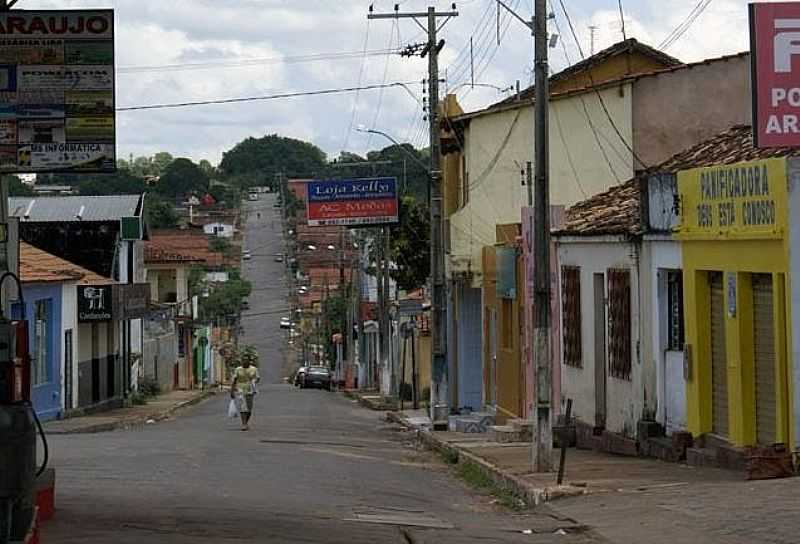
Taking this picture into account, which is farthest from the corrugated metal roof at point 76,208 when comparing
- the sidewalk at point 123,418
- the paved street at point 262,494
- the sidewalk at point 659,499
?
the sidewalk at point 659,499

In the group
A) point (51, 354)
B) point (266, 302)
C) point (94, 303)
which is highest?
point (266, 302)

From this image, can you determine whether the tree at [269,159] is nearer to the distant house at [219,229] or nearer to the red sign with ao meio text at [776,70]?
the distant house at [219,229]

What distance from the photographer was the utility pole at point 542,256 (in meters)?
19.0

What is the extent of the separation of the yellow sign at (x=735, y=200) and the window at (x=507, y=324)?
12.0 metres

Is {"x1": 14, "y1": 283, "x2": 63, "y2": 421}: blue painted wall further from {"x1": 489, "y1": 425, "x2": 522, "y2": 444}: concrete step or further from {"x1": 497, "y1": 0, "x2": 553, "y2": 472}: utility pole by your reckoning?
{"x1": 497, "y1": 0, "x2": 553, "y2": 472}: utility pole

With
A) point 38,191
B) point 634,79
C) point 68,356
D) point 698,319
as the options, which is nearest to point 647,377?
point 698,319

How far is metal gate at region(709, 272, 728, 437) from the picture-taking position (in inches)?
755

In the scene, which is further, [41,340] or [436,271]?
[41,340]

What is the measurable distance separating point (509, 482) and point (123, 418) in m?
24.3

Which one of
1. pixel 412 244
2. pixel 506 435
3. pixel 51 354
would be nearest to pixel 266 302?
pixel 412 244

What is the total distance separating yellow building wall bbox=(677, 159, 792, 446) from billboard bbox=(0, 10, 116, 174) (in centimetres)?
769

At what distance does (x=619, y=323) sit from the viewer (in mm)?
23281

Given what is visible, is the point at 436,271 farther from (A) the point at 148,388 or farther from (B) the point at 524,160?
(A) the point at 148,388

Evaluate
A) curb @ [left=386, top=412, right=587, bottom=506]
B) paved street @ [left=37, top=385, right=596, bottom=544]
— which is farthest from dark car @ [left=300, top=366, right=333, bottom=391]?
curb @ [left=386, top=412, right=587, bottom=506]
